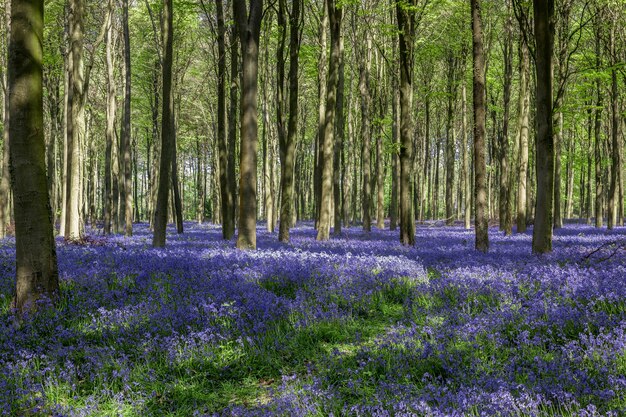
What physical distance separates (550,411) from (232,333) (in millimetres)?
3513

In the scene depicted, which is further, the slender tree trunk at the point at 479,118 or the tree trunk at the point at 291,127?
the tree trunk at the point at 291,127

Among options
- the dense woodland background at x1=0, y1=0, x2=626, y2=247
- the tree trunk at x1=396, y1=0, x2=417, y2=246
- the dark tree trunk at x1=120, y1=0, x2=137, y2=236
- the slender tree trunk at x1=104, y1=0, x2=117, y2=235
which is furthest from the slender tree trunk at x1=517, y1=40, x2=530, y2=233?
the slender tree trunk at x1=104, y1=0, x2=117, y2=235

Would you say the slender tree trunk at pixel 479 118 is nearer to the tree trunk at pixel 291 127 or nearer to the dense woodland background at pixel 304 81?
the dense woodland background at pixel 304 81

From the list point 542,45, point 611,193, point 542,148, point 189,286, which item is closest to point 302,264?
point 189,286

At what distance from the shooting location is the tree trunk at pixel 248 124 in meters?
11.8

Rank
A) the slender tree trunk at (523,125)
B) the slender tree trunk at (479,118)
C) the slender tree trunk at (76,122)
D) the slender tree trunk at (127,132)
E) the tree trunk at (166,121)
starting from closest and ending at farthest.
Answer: the slender tree trunk at (479,118)
the tree trunk at (166,121)
the slender tree trunk at (76,122)
the slender tree trunk at (127,132)
the slender tree trunk at (523,125)

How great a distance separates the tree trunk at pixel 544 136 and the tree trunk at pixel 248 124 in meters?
7.10

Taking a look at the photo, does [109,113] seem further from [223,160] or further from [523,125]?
[523,125]

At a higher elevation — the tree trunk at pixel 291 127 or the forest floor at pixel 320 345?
the tree trunk at pixel 291 127

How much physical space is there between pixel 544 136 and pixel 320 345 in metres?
8.47

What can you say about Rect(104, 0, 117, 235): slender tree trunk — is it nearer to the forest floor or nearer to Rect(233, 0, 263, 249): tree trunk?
Rect(233, 0, 263, 249): tree trunk

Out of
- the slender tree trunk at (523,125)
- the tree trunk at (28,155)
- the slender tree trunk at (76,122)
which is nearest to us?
the tree trunk at (28,155)

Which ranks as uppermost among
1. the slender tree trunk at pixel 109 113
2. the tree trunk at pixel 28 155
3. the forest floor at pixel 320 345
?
the slender tree trunk at pixel 109 113

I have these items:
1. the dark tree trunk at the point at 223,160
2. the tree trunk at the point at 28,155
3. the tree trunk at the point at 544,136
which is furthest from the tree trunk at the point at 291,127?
the tree trunk at the point at 28,155
